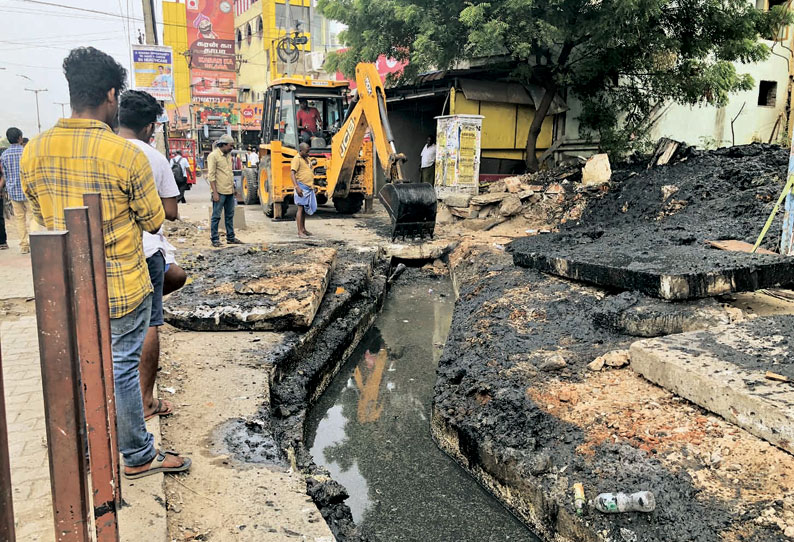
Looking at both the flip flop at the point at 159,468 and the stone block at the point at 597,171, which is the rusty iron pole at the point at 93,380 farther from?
the stone block at the point at 597,171

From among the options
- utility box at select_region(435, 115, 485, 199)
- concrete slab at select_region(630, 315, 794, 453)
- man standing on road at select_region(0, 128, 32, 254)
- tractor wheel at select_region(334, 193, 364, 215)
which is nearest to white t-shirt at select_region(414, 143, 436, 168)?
tractor wheel at select_region(334, 193, 364, 215)

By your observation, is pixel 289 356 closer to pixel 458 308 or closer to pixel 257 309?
pixel 257 309

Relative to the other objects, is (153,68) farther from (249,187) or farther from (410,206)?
(410,206)

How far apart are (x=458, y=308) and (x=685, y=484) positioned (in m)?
3.82

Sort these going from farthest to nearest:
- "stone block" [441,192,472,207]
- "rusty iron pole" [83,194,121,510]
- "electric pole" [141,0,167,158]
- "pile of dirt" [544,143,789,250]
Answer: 1. "electric pole" [141,0,167,158]
2. "stone block" [441,192,472,207]
3. "pile of dirt" [544,143,789,250]
4. "rusty iron pole" [83,194,121,510]

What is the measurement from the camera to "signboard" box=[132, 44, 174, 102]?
1453 cm

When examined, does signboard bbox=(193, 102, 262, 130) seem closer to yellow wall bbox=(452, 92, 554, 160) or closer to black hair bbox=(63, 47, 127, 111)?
yellow wall bbox=(452, 92, 554, 160)

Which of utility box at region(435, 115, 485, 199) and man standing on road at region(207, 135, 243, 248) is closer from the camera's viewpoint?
man standing on road at region(207, 135, 243, 248)

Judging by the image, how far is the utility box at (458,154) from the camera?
426 inches

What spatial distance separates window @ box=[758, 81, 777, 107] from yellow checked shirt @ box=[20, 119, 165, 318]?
1855cm

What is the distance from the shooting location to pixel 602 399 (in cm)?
337

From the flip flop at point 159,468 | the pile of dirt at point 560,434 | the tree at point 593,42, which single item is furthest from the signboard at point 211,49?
the flip flop at point 159,468

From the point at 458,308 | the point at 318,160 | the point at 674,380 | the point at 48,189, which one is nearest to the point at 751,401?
the point at 674,380

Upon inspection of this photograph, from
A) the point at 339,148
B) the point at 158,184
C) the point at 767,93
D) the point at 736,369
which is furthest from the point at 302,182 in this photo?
the point at 767,93
